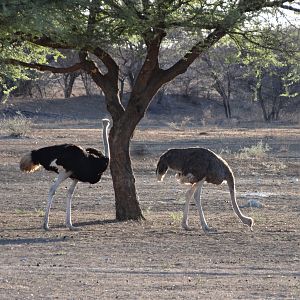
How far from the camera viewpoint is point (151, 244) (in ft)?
46.8

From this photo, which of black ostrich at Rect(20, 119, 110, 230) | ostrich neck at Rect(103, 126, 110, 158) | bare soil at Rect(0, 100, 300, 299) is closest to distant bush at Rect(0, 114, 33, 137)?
bare soil at Rect(0, 100, 300, 299)

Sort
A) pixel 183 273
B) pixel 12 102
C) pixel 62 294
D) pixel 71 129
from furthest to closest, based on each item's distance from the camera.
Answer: pixel 12 102 < pixel 71 129 < pixel 183 273 < pixel 62 294

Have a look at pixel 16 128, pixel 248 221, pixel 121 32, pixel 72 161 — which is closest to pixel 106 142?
pixel 72 161

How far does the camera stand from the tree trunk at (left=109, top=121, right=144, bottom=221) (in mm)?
17266

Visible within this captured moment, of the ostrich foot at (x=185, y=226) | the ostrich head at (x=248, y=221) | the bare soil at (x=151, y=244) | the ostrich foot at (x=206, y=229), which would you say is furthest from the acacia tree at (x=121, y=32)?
the ostrich head at (x=248, y=221)

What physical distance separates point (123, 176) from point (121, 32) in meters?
2.67

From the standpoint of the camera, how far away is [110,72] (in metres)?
17.5

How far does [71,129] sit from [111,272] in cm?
3620

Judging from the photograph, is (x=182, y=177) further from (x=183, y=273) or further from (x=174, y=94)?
(x=174, y=94)

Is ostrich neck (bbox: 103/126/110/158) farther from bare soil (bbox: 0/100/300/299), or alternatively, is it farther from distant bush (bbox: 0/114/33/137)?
distant bush (bbox: 0/114/33/137)

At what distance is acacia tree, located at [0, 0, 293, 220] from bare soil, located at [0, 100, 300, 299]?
157cm

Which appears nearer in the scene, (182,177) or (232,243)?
(232,243)

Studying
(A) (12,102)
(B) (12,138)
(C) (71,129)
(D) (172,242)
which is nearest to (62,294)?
(D) (172,242)

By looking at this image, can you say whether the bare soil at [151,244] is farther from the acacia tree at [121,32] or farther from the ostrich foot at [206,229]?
the acacia tree at [121,32]
